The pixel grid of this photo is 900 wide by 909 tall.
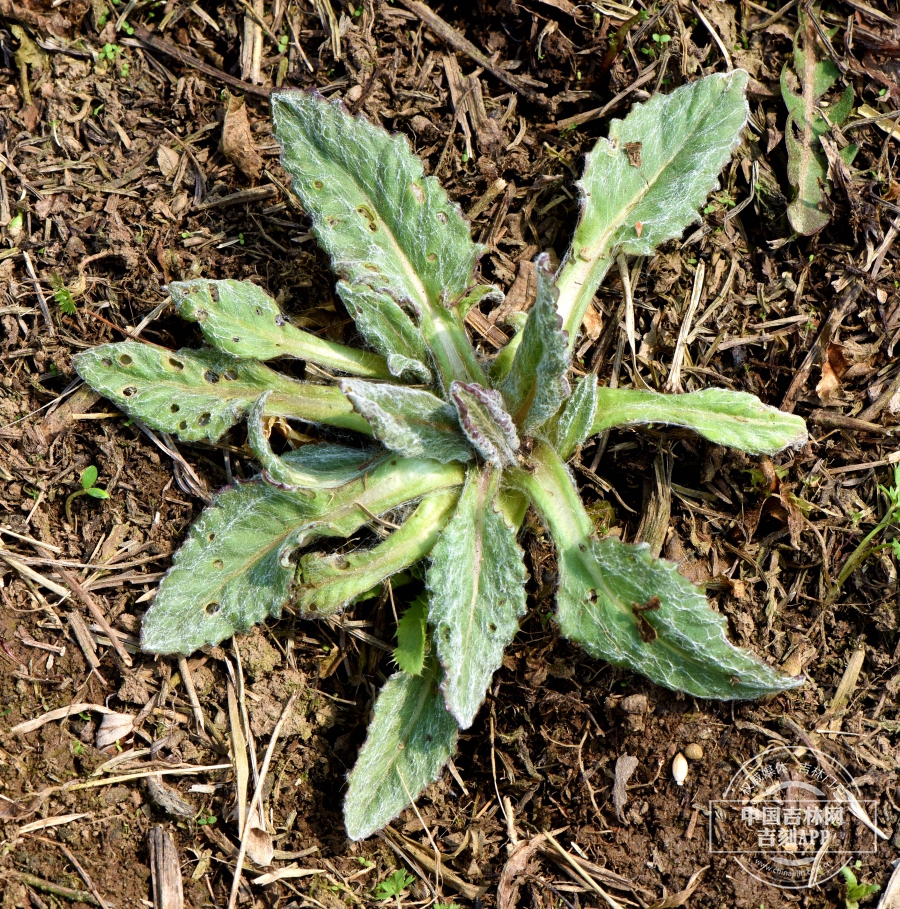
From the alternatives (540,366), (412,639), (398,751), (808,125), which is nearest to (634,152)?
(808,125)

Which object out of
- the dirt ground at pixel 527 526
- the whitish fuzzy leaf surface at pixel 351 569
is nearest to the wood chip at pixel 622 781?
the dirt ground at pixel 527 526

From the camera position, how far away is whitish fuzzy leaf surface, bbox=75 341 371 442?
119 inches

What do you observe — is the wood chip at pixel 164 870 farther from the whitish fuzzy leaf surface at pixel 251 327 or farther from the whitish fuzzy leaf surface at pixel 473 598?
the whitish fuzzy leaf surface at pixel 251 327

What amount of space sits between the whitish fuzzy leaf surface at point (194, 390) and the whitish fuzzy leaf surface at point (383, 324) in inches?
10.9

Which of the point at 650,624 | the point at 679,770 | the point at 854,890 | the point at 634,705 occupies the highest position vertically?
the point at 650,624

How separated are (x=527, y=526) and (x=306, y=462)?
2.95 feet

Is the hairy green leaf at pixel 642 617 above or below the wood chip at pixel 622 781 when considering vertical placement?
above

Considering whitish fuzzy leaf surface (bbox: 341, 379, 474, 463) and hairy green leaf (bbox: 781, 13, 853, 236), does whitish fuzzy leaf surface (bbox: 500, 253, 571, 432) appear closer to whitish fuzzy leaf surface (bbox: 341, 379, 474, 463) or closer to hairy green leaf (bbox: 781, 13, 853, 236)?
whitish fuzzy leaf surface (bbox: 341, 379, 474, 463)

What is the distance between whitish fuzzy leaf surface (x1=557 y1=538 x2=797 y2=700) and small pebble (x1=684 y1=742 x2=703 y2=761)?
0.34 meters

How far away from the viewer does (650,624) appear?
8.93ft

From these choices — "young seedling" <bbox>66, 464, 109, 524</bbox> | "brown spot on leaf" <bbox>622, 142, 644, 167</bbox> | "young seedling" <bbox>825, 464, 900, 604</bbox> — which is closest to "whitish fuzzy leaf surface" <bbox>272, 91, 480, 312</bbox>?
"brown spot on leaf" <bbox>622, 142, 644, 167</bbox>

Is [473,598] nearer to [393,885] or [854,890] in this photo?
[393,885]

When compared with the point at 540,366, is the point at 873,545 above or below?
below

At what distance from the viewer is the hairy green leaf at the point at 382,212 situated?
3.06 meters
